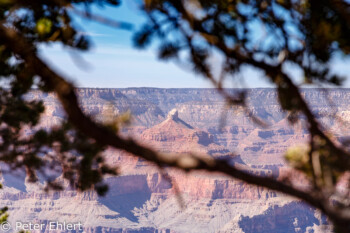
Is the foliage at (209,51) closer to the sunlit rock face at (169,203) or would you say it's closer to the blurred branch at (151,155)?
→ the blurred branch at (151,155)

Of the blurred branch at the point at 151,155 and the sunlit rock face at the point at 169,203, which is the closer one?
the blurred branch at the point at 151,155

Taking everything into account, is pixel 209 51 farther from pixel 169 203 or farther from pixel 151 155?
pixel 169 203

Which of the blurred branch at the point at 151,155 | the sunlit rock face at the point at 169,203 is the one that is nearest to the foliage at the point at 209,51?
the blurred branch at the point at 151,155

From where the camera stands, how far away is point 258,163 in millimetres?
158000

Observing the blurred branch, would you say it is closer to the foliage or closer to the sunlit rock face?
the foliage

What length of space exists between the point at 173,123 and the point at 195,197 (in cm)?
3080

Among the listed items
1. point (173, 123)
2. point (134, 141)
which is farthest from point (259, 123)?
point (173, 123)

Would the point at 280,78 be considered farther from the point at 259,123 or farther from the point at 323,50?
the point at 259,123

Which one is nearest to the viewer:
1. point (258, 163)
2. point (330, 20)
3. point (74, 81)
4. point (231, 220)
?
point (74, 81)

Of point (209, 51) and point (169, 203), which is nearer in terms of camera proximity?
point (209, 51)

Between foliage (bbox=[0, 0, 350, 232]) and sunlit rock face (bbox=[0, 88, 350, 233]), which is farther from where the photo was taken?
sunlit rock face (bbox=[0, 88, 350, 233])

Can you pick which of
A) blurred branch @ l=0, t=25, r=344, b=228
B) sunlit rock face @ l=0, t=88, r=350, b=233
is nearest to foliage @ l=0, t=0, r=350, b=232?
blurred branch @ l=0, t=25, r=344, b=228

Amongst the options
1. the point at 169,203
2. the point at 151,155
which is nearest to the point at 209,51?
the point at 151,155

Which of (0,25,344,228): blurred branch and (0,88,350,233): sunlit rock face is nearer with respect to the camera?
(0,25,344,228): blurred branch
